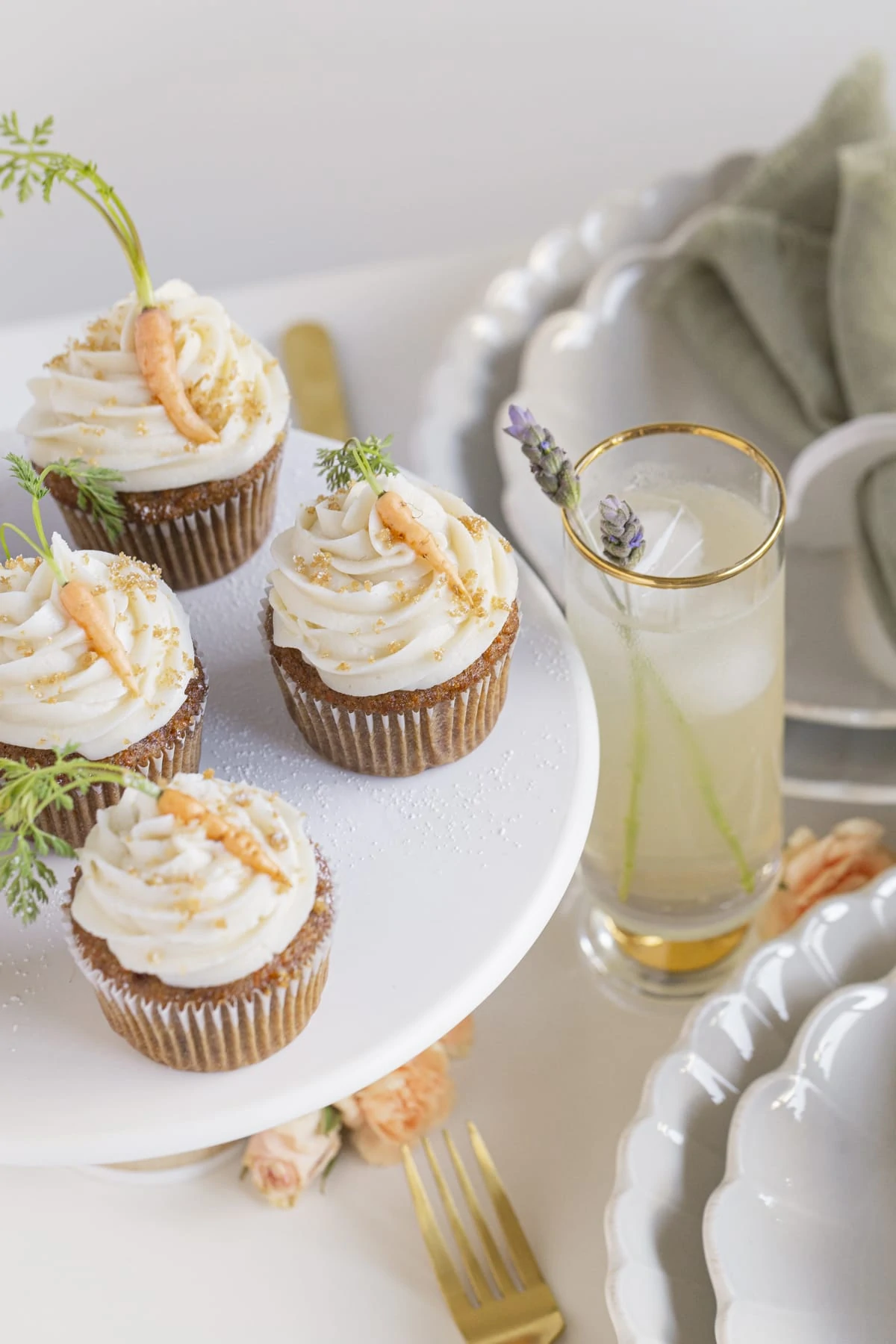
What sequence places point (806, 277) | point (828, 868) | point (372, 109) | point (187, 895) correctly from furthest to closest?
point (372, 109)
point (806, 277)
point (828, 868)
point (187, 895)

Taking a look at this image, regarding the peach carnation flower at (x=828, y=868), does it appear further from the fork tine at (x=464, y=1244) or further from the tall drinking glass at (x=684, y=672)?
the fork tine at (x=464, y=1244)

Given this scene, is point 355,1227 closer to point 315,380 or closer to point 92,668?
point 92,668

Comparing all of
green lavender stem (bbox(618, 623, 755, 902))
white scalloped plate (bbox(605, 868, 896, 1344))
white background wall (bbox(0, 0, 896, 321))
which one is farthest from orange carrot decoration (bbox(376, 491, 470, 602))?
white background wall (bbox(0, 0, 896, 321))

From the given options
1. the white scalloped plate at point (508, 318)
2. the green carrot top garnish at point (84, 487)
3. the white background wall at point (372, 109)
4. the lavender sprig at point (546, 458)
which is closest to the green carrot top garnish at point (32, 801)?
the green carrot top garnish at point (84, 487)

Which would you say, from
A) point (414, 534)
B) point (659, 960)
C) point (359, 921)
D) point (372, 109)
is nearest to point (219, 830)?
point (359, 921)

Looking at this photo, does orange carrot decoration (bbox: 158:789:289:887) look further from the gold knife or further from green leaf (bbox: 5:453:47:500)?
the gold knife

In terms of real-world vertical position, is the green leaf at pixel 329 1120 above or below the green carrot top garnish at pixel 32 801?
below
